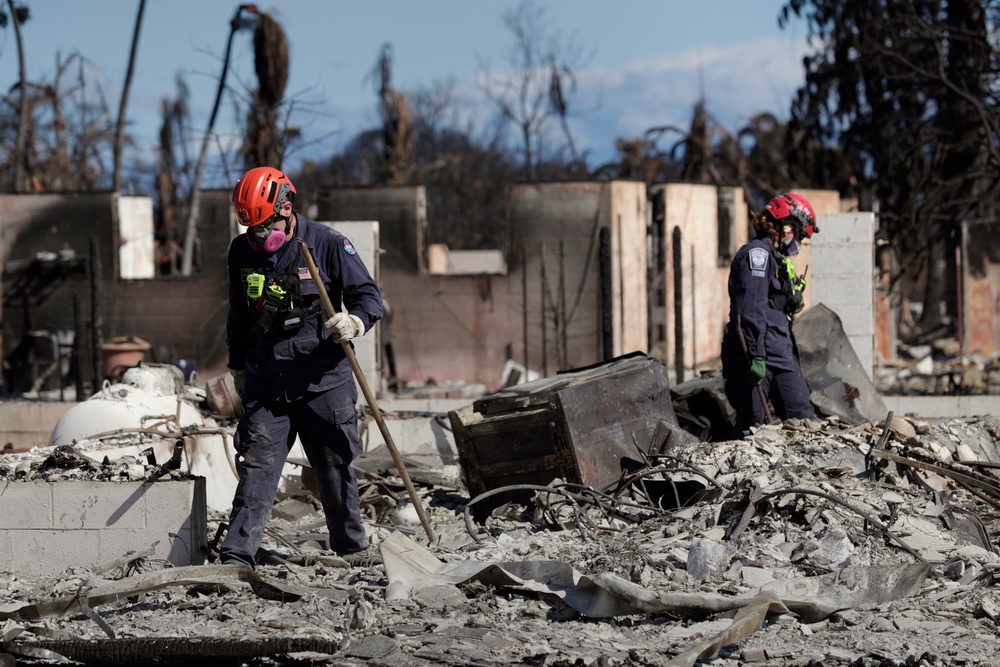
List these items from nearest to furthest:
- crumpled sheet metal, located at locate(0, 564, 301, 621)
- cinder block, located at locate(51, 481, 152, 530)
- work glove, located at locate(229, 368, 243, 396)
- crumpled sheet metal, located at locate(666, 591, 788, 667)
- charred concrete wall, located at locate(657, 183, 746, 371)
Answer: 1. crumpled sheet metal, located at locate(666, 591, 788, 667)
2. crumpled sheet metal, located at locate(0, 564, 301, 621)
3. work glove, located at locate(229, 368, 243, 396)
4. cinder block, located at locate(51, 481, 152, 530)
5. charred concrete wall, located at locate(657, 183, 746, 371)

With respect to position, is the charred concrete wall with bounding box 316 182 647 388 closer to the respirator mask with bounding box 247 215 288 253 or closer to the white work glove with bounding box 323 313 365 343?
the respirator mask with bounding box 247 215 288 253

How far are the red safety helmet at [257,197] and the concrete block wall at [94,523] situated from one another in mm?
1317

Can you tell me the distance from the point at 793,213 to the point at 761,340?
0.87 meters

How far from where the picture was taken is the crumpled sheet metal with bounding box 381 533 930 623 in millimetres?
4570

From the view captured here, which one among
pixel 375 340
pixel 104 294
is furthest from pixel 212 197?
pixel 375 340

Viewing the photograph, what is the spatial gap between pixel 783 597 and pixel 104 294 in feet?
36.0

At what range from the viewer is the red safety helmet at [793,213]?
7.29m

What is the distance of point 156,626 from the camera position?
15.3 feet

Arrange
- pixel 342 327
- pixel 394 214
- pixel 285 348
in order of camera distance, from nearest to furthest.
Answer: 1. pixel 342 327
2. pixel 285 348
3. pixel 394 214

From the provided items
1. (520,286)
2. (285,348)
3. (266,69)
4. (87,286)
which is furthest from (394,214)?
(285,348)

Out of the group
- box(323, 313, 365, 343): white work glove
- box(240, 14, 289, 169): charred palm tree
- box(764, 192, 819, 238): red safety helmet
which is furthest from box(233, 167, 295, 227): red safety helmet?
box(240, 14, 289, 169): charred palm tree

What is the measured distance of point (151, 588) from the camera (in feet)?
16.1

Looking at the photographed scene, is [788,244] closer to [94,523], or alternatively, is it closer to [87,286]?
[94,523]

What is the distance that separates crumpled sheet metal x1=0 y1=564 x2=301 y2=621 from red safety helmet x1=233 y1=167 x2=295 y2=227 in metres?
1.50
